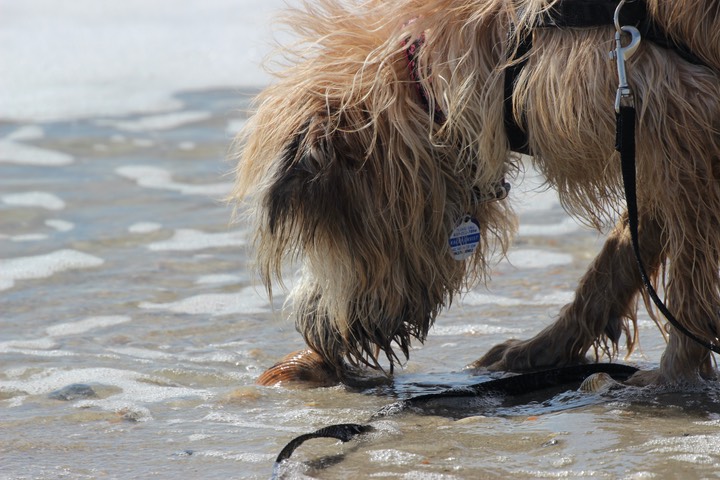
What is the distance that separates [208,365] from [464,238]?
113cm

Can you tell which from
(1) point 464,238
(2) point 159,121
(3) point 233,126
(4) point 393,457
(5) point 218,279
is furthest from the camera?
(2) point 159,121

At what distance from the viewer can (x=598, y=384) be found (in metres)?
3.39

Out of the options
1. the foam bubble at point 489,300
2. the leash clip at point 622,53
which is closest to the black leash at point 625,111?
the leash clip at point 622,53

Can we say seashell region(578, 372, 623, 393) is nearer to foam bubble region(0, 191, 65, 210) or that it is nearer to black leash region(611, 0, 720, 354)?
black leash region(611, 0, 720, 354)

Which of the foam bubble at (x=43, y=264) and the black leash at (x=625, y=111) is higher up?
the black leash at (x=625, y=111)

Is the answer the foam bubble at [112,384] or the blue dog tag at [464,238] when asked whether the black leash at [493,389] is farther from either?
the foam bubble at [112,384]

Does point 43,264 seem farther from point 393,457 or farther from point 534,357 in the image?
point 393,457

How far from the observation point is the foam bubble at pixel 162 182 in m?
6.46

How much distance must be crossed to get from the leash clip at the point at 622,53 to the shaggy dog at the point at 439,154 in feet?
0.19

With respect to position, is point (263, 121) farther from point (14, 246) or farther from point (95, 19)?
point (95, 19)

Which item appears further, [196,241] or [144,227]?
[144,227]

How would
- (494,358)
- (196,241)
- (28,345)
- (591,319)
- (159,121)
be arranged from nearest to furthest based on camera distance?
(591,319) < (494,358) < (28,345) < (196,241) < (159,121)

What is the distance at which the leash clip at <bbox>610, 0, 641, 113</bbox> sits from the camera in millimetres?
2773

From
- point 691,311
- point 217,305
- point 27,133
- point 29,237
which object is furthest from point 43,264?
point 691,311
